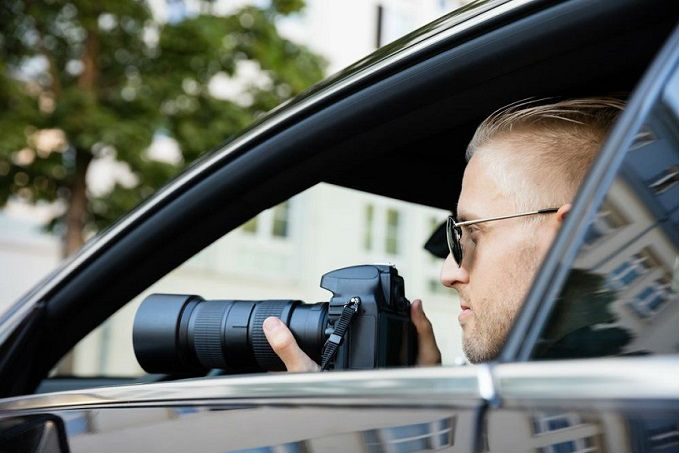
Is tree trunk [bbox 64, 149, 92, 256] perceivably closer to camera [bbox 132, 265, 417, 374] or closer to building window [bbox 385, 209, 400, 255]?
building window [bbox 385, 209, 400, 255]

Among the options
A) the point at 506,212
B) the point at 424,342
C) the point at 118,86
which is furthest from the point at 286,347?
the point at 118,86

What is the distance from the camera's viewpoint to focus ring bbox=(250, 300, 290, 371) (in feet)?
4.97

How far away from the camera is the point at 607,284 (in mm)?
991

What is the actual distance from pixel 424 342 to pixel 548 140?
0.42 meters

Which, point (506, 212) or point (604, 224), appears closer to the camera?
point (604, 224)

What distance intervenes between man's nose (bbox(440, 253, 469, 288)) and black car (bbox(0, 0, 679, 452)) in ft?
0.78

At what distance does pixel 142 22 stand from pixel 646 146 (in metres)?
9.49

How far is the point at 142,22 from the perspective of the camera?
32.4ft

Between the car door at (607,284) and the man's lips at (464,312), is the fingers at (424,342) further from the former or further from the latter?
the car door at (607,284)

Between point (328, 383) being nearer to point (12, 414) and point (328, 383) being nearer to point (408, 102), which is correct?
point (408, 102)

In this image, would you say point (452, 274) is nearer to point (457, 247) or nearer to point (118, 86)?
point (457, 247)

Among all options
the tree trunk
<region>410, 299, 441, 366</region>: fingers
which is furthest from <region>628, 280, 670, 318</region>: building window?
the tree trunk

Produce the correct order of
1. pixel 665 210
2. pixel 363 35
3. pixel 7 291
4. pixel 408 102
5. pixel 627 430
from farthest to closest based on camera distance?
pixel 363 35
pixel 7 291
pixel 408 102
pixel 665 210
pixel 627 430

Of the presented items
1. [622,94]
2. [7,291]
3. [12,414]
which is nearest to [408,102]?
[622,94]
